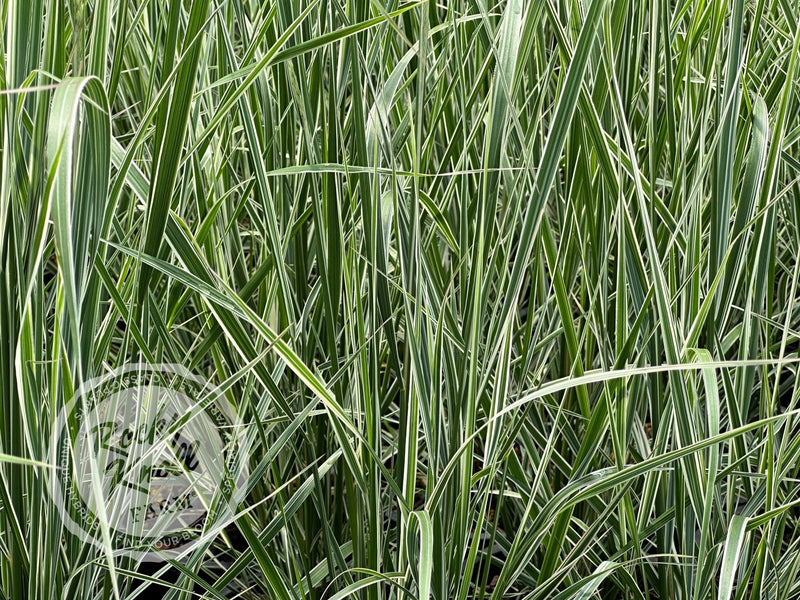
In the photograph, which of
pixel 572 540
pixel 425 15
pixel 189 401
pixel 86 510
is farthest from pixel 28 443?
pixel 572 540

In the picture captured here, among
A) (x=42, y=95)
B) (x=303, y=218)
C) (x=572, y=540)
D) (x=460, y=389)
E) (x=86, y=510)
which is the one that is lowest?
(x=572, y=540)

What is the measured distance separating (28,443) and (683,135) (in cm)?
61

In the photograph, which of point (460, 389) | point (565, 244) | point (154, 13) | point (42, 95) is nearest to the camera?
point (42, 95)

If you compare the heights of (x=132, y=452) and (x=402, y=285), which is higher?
(x=402, y=285)

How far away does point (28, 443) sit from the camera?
559 millimetres

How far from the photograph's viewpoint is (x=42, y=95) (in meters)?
0.51

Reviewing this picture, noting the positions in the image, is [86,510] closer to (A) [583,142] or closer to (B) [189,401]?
(B) [189,401]

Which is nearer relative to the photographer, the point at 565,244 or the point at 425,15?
the point at 425,15

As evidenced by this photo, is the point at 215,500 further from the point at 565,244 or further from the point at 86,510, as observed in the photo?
the point at 565,244

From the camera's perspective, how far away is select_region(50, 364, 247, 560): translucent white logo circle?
0.63m

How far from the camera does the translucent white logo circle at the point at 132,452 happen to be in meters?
0.63

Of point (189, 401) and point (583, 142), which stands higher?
point (583, 142)

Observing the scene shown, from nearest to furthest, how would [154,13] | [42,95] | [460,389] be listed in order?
[42,95], [460,389], [154,13]

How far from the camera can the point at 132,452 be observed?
0.66 m
